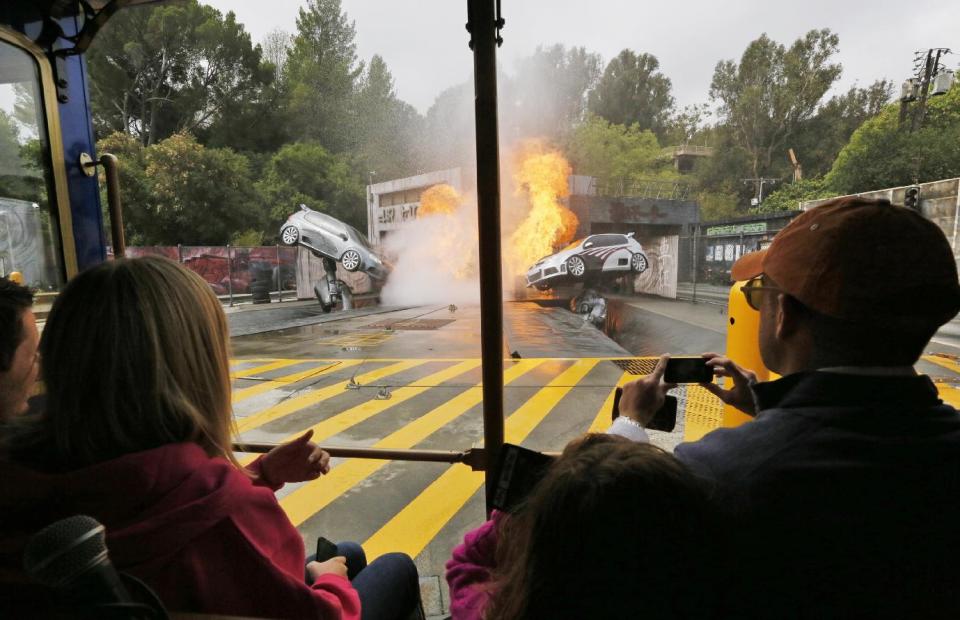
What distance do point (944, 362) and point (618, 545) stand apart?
8.46 meters

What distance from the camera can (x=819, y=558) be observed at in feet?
2.42

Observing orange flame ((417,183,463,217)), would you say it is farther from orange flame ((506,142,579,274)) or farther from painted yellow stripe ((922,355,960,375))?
painted yellow stripe ((922,355,960,375))

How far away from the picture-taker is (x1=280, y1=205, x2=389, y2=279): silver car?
9434 millimetres

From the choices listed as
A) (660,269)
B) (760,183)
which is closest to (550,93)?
(660,269)

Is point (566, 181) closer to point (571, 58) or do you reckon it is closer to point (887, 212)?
point (571, 58)

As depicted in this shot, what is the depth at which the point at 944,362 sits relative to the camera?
6.50 meters

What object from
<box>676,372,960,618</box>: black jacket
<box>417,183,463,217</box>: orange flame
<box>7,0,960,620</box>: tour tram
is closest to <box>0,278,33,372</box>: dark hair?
<box>7,0,960,620</box>: tour tram

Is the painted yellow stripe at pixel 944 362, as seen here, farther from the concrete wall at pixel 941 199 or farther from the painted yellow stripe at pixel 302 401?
the painted yellow stripe at pixel 302 401

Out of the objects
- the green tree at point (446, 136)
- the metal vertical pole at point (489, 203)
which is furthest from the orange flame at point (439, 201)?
the metal vertical pole at point (489, 203)

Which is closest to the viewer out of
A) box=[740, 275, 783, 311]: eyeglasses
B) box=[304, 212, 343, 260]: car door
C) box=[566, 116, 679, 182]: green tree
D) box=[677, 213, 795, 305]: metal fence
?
box=[740, 275, 783, 311]: eyeglasses

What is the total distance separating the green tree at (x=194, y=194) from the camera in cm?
718

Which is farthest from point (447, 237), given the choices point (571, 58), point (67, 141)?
point (67, 141)

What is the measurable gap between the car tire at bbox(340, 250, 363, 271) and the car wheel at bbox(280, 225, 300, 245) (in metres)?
2.01

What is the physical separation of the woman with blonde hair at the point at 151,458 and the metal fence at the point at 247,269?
11.6 m
